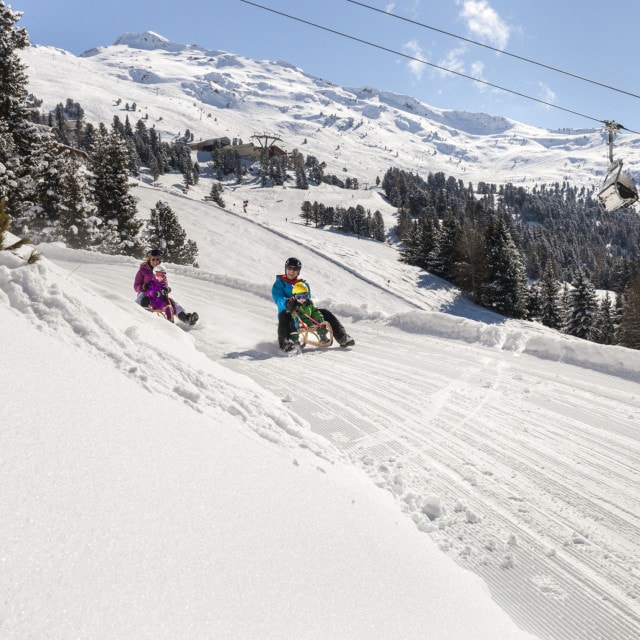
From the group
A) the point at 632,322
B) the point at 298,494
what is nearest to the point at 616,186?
the point at 298,494

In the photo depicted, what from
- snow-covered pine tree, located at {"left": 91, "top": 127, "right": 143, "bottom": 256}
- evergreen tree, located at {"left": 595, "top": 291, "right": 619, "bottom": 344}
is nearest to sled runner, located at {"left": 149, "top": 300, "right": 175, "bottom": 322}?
snow-covered pine tree, located at {"left": 91, "top": 127, "right": 143, "bottom": 256}

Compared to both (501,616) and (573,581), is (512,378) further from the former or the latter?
(501,616)

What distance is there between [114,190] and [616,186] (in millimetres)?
25799

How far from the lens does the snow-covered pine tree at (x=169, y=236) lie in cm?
3234

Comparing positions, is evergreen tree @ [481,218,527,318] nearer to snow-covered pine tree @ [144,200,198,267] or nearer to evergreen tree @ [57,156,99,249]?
snow-covered pine tree @ [144,200,198,267]

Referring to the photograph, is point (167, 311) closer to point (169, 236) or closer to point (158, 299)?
point (158, 299)

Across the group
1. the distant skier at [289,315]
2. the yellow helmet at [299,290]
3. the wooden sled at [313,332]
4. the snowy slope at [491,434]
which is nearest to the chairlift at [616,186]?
the snowy slope at [491,434]

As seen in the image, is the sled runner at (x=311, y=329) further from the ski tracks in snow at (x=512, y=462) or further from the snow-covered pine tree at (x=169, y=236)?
the snow-covered pine tree at (x=169, y=236)

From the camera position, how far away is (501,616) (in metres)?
2.26

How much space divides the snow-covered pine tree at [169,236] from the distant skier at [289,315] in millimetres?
25467

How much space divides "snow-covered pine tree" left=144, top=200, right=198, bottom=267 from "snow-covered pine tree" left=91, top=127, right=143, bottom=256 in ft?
18.8

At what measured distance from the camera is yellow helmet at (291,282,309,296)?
8312mm

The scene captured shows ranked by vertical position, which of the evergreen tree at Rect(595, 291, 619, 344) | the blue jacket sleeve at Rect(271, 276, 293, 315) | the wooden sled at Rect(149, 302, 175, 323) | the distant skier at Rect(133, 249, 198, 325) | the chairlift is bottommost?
the wooden sled at Rect(149, 302, 175, 323)

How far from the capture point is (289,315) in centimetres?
785
